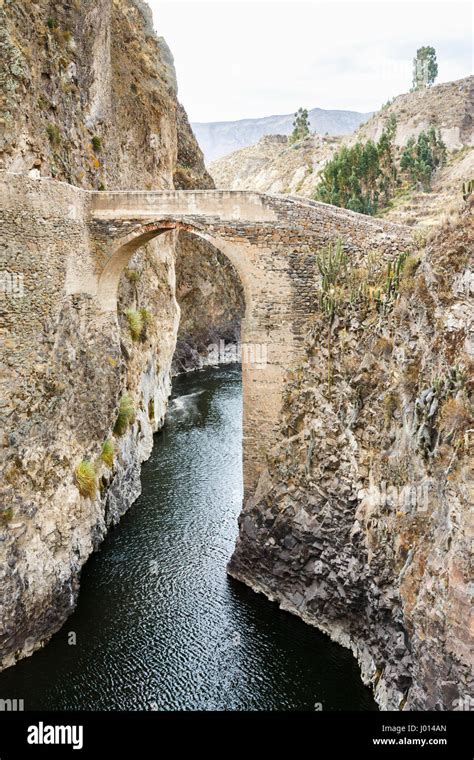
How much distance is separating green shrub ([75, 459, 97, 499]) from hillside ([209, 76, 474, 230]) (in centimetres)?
967

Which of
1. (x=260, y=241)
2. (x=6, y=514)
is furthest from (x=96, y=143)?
(x=6, y=514)

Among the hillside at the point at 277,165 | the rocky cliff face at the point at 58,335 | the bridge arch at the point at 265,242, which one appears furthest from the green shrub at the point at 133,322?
the hillside at the point at 277,165

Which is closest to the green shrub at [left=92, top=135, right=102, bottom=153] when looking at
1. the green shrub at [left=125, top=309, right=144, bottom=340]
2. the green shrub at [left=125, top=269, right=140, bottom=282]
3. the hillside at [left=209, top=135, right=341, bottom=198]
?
the green shrub at [left=125, top=269, right=140, bottom=282]

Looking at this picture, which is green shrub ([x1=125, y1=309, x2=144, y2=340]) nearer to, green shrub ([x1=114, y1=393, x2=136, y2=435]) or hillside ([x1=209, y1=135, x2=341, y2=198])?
green shrub ([x1=114, y1=393, x2=136, y2=435])

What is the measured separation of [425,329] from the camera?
1065 cm

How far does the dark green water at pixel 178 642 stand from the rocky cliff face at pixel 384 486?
662 millimetres

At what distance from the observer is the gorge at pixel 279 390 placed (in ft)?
32.2

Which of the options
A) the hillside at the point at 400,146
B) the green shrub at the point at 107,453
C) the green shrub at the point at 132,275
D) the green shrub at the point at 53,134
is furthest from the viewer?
the hillside at the point at 400,146

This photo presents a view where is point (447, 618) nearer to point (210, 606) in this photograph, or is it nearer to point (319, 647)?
point (319, 647)

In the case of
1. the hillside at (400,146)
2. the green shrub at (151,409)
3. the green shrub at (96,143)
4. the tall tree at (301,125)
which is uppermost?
the tall tree at (301,125)

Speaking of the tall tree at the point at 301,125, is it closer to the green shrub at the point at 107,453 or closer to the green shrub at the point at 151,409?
the green shrub at the point at 151,409

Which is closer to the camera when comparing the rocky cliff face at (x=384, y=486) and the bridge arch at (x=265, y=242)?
the rocky cliff face at (x=384, y=486)

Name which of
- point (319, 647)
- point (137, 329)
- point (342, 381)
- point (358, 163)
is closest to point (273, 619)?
point (319, 647)

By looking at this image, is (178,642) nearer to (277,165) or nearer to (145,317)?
(145,317)
